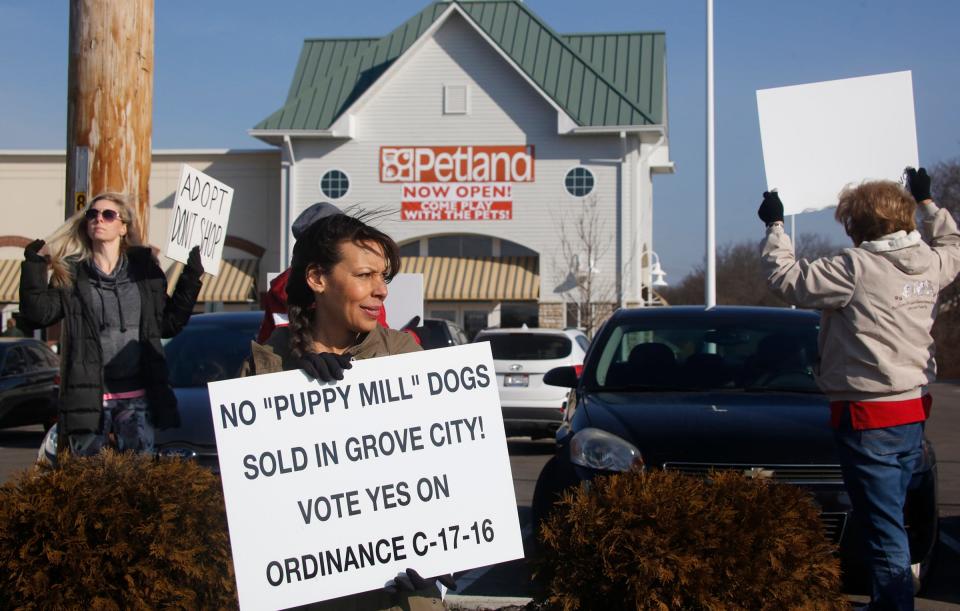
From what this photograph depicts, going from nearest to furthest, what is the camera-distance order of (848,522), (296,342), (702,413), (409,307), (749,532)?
(296,342)
(749,532)
(848,522)
(702,413)
(409,307)

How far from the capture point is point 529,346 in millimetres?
15883

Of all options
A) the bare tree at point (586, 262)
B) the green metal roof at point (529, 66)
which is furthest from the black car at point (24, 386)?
the bare tree at point (586, 262)

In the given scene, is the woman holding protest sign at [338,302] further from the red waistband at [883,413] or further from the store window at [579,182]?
the store window at [579,182]

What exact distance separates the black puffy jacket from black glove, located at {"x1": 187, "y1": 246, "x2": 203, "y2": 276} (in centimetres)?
3

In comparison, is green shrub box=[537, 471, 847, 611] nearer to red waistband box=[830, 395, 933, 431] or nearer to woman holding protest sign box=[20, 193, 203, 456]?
red waistband box=[830, 395, 933, 431]

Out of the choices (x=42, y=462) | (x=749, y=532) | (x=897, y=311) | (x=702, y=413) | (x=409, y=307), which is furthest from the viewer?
(x=409, y=307)

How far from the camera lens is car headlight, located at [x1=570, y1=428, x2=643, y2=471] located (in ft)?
17.4

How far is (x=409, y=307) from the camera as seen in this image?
357 inches

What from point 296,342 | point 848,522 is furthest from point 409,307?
point 296,342

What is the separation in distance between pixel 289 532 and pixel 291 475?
6.0 inches

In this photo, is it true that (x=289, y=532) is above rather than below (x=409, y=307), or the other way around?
below

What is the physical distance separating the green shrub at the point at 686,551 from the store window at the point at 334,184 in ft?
106

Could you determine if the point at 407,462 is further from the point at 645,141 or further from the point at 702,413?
the point at 645,141

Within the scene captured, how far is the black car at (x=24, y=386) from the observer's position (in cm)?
1590
